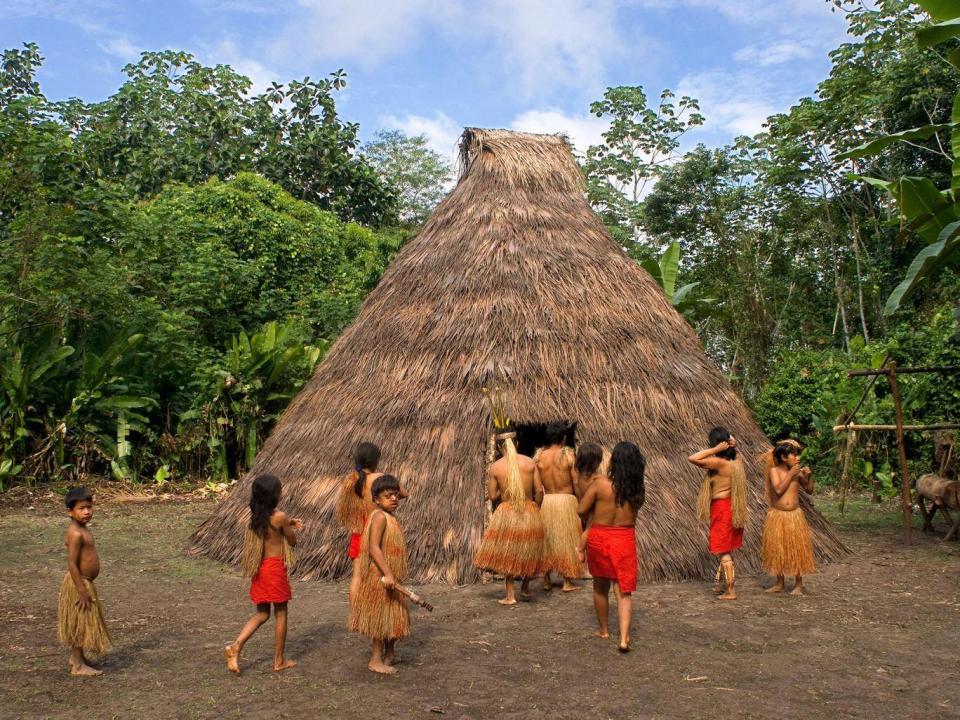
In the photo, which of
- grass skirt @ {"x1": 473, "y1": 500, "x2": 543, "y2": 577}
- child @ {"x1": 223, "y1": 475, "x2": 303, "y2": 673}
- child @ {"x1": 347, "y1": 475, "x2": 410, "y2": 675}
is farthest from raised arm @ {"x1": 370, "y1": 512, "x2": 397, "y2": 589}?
grass skirt @ {"x1": 473, "y1": 500, "x2": 543, "y2": 577}

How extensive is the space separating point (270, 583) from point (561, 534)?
2607mm

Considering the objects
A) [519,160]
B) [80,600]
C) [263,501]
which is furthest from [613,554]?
[519,160]

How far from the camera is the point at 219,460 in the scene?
45.1 ft

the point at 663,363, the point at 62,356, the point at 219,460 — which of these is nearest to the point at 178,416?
the point at 219,460

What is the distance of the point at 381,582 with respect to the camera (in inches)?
193

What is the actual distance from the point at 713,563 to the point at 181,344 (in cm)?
979

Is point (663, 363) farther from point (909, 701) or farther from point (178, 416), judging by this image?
point (178, 416)

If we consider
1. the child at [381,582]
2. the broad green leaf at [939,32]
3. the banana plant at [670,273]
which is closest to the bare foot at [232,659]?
the child at [381,582]

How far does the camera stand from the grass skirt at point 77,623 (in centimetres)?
485

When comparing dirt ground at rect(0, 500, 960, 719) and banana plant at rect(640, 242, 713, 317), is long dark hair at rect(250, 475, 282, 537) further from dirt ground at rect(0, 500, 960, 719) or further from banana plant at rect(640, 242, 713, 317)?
banana plant at rect(640, 242, 713, 317)

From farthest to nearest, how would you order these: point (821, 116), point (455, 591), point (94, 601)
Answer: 1. point (821, 116)
2. point (455, 591)
3. point (94, 601)

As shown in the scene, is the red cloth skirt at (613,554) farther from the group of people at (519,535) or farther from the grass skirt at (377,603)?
the grass skirt at (377,603)

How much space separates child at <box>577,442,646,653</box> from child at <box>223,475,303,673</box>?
1906 millimetres

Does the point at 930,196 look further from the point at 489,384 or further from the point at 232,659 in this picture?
the point at 232,659
